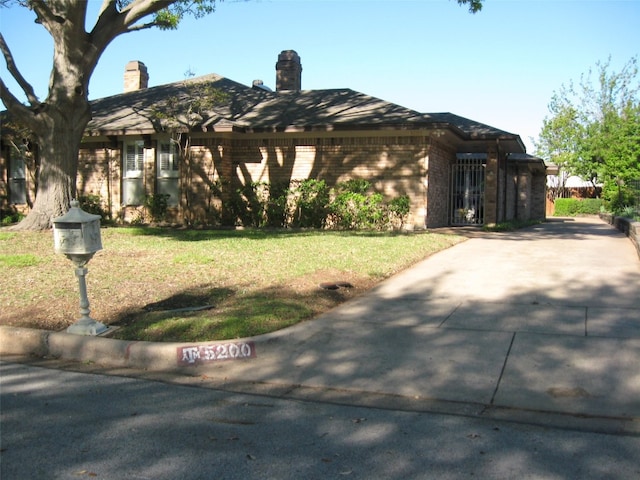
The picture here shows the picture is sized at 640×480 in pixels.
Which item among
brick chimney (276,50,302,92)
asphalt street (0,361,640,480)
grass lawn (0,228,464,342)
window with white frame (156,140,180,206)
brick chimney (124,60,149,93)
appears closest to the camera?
asphalt street (0,361,640,480)

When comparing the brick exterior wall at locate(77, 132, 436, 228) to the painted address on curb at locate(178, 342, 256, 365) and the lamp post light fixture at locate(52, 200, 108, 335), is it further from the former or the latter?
the painted address on curb at locate(178, 342, 256, 365)

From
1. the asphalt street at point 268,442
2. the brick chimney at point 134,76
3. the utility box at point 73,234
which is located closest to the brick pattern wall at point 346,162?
the brick chimney at point 134,76

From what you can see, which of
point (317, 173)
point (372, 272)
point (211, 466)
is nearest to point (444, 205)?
point (317, 173)

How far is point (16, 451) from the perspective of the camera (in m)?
3.79

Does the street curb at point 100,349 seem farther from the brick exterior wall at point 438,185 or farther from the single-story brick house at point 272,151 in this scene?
the brick exterior wall at point 438,185

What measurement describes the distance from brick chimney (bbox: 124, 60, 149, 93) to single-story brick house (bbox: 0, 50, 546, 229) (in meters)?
3.32

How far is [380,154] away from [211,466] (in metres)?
14.1

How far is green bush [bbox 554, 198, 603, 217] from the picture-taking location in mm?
42031

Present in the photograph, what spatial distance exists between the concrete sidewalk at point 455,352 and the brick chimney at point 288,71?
634 inches

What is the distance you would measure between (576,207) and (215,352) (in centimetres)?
4125

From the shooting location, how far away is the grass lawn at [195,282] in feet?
21.9

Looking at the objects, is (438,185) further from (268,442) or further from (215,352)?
(268,442)

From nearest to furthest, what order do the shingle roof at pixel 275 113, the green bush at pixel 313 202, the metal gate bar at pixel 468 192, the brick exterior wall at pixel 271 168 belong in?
the shingle roof at pixel 275 113
the brick exterior wall at pixel 271 168
the green bush at pixel 313 202
the metal gate bar at pixel 468 192

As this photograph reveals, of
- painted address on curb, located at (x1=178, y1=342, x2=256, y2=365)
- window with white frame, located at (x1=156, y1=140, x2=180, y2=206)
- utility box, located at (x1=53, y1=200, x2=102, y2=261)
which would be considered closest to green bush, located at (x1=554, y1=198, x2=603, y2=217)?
window with white frame, located at (x1=156, y1=140, x2=180, y2=206)
